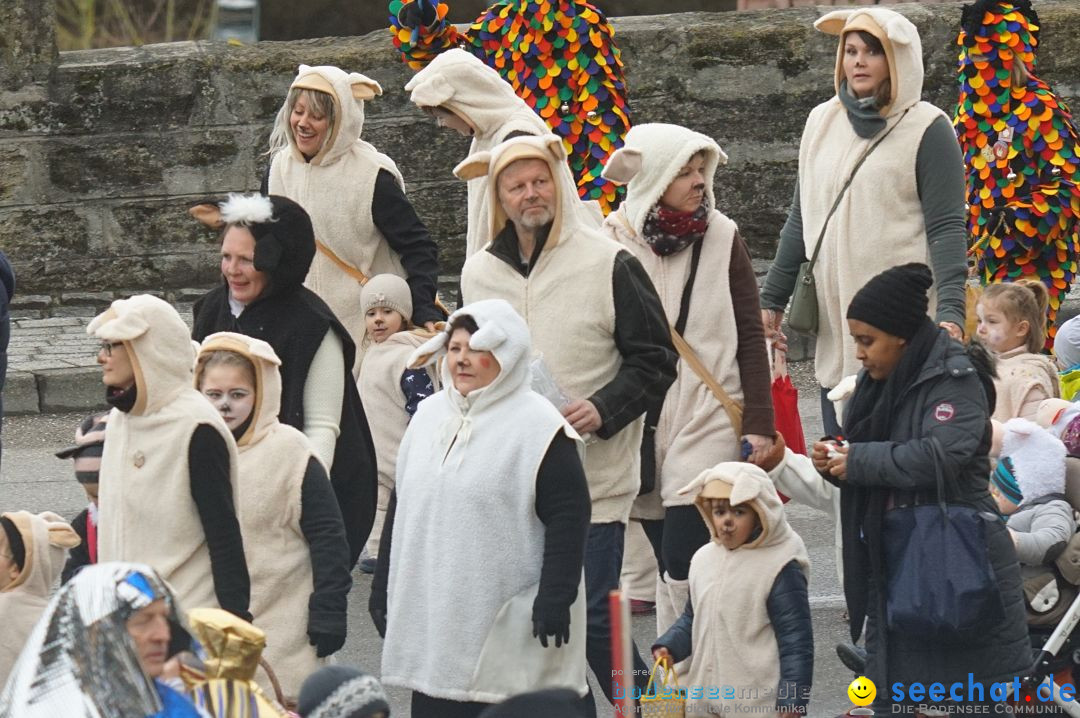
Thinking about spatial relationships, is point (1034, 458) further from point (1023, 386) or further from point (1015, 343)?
point (1015, 343)

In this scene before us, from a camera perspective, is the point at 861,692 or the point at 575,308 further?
the point at 861,692

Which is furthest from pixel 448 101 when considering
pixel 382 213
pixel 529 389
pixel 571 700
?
pixel 571 700

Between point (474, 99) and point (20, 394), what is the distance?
3.99m

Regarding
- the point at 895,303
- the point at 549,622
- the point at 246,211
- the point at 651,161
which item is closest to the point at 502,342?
the point at 549,622


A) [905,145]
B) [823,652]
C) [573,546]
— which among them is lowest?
[823,652]

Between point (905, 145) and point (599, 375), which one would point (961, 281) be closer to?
point (905, 145)

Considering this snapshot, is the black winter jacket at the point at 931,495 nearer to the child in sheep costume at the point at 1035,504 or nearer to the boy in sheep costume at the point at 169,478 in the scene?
the child in sheep costume at the point at 1035,504

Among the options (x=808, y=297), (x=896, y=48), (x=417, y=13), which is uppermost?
(x=896, y=48)

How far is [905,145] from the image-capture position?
7617 mm

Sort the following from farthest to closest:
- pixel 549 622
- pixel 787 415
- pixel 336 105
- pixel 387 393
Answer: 1. pixel 387 393
2. pixel 336 105
3. pixel 787 415
4. pixel 549 622

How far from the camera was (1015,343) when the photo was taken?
8.16m

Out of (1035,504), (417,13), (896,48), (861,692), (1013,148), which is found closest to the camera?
(861,692)

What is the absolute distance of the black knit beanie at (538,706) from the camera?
3.90 m

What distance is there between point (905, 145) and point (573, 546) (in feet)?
8.39
